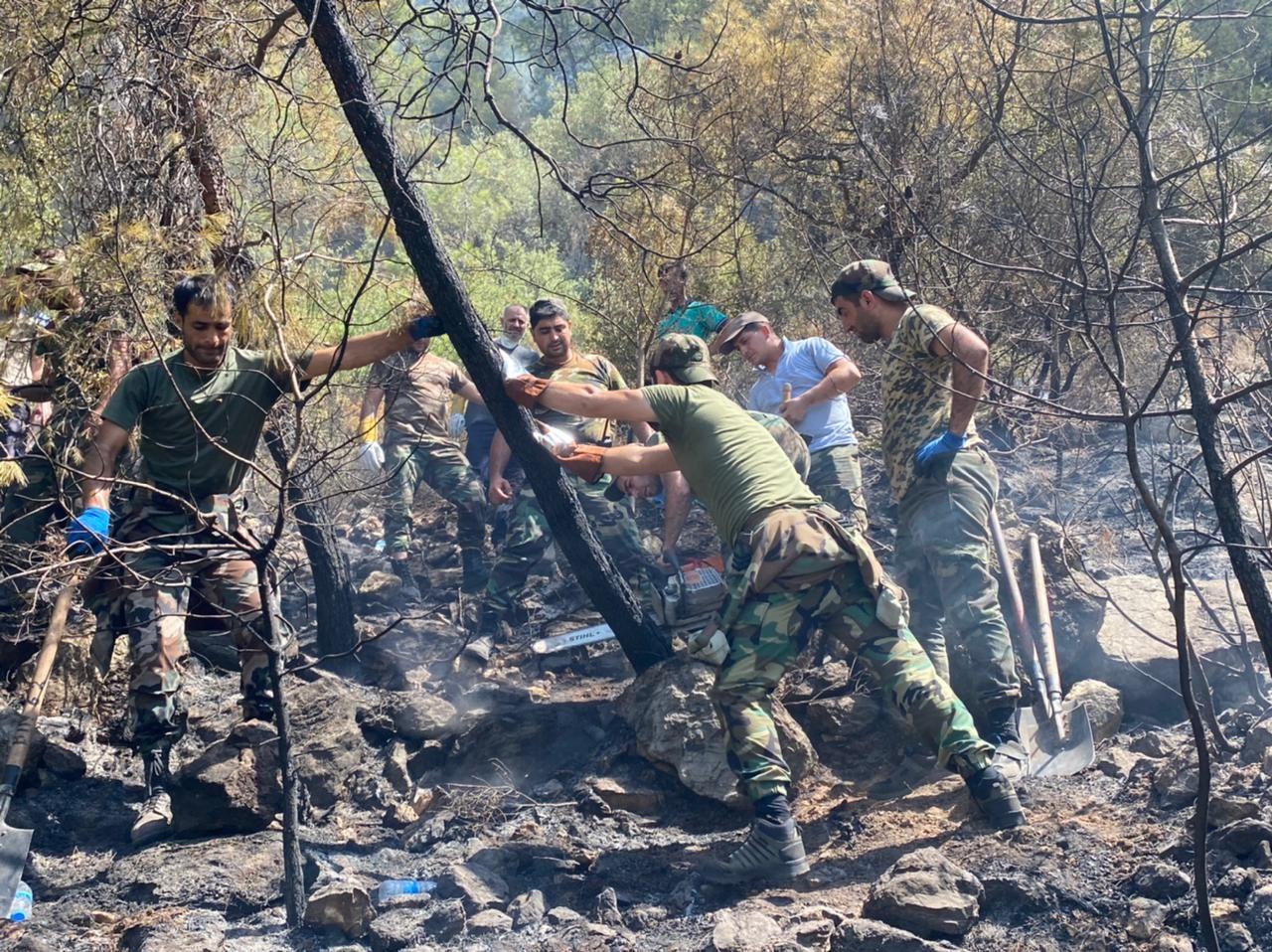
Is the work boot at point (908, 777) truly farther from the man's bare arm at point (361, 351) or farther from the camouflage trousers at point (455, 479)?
the camouflage trousers at point (455, 479)

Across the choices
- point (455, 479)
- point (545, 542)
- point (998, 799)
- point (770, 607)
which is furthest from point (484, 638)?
point (998, 799)

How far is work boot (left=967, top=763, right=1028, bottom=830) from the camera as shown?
4.42m

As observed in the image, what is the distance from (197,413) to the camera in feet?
15.8

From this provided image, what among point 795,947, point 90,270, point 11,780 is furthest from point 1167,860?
point 90,270

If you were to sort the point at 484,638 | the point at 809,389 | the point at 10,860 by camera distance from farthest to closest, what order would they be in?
the point at 484,638 → the point at 809,389 → the point at 10,860

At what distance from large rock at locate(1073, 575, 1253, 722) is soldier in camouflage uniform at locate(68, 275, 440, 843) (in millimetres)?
3633

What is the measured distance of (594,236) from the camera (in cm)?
1009

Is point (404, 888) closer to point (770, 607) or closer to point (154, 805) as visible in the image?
point (154, 805)

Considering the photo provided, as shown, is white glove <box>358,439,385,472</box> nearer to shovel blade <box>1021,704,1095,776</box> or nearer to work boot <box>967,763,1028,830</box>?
shovel blade <box>1021,704,1095,776</box>

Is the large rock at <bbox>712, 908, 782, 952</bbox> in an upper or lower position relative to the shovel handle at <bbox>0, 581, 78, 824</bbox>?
lower

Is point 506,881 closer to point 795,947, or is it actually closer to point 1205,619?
point 795,947

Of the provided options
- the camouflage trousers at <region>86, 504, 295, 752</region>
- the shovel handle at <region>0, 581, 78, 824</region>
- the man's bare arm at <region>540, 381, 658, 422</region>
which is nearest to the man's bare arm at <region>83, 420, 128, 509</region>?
the camouflage trousers at <region>86, 504, 295, 752</region>

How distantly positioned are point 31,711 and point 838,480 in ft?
12.9

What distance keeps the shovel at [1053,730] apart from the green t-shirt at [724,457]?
1573mm
